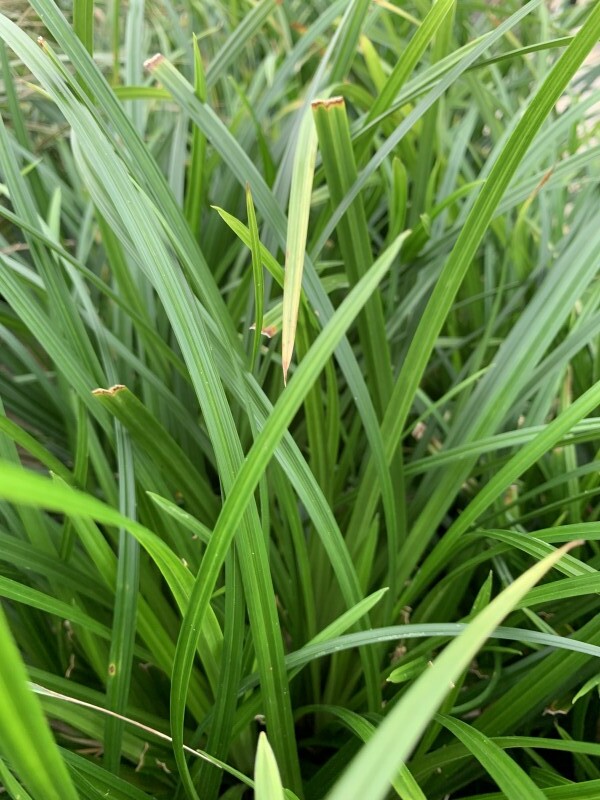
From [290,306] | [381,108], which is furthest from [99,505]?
[381,108]

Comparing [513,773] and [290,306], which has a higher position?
[290,306]

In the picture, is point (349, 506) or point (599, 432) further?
point (349, 506)

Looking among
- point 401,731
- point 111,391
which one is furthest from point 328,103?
point 401,731

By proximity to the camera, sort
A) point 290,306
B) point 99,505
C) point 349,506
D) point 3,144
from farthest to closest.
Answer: point 349,506, point 3,144, point 290,306, point 99,505

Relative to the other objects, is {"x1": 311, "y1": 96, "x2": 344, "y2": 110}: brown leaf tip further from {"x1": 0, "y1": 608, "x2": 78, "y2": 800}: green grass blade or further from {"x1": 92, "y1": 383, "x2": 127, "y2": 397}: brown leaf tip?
{"x1": 0, "y1": 608, "x2": 78, "y2": 800}: green grass blade

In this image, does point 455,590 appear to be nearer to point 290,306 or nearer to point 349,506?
point 349,506

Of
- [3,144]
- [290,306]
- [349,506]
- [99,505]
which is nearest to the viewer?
[99,505]

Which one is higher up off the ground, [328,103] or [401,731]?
[328,103]

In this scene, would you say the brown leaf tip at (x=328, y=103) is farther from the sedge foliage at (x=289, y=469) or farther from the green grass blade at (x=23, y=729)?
Result: the green grass blade at (x=23, y=729)

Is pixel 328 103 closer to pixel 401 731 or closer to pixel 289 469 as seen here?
pixel 289 469
